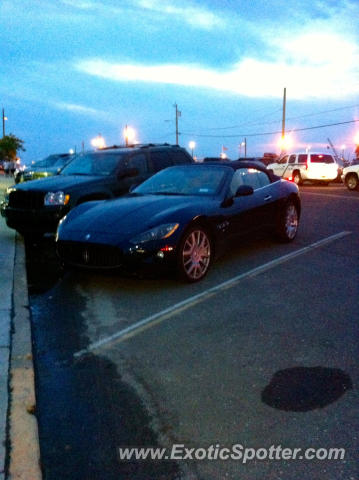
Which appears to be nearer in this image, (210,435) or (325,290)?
(210,435)

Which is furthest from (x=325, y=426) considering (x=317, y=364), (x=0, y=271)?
(x=0, y=271)

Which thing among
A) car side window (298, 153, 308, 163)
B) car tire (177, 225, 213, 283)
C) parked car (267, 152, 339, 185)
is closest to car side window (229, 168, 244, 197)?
car tire (177, 225, 213, 283)

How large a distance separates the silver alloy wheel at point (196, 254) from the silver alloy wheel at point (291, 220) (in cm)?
255

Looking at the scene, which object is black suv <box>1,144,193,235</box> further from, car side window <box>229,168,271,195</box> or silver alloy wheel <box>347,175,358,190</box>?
silver alloy wheel <box>347,175,358,190</box>

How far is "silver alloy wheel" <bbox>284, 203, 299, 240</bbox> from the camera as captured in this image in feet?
27.3

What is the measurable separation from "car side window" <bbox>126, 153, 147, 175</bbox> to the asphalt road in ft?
11.4

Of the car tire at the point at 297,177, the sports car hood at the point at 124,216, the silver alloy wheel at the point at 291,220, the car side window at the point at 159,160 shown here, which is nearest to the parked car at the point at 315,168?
the car tire at the point at 297,177

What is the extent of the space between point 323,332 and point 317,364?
0.67 meters

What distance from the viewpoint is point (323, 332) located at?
14.2ft

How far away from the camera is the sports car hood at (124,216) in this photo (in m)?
5.68

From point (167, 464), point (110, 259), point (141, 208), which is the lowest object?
point (167, 464)

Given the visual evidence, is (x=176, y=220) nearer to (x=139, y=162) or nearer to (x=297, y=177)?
(x=139, y=162)

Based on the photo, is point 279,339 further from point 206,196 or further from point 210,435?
point 206,196

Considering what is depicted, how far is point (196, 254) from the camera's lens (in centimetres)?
602
